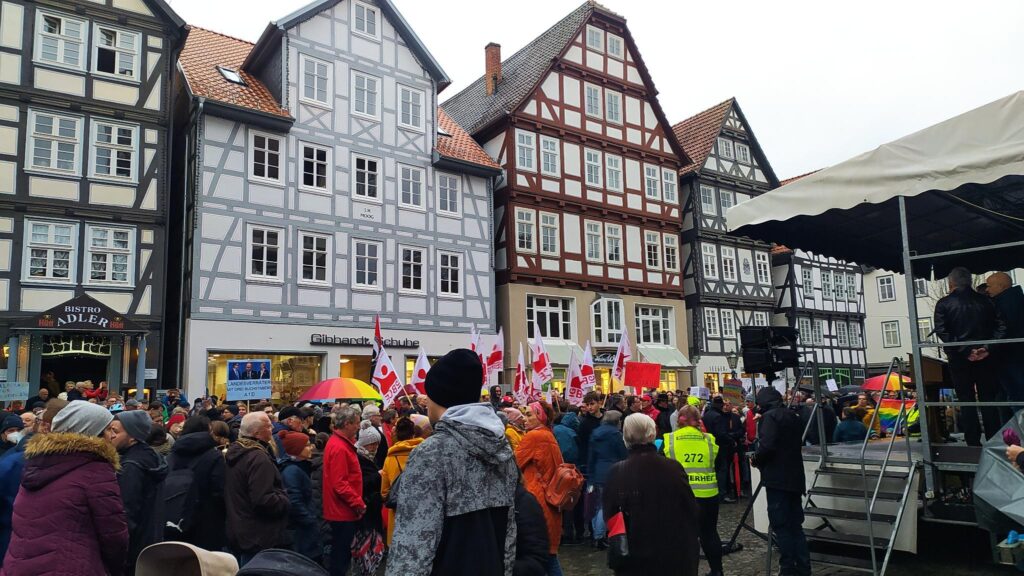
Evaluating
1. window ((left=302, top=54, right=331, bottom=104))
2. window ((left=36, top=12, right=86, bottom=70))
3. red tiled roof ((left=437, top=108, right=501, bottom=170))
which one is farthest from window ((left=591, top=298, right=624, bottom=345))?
window ((left=36, top=12, right=86, bottom=70))

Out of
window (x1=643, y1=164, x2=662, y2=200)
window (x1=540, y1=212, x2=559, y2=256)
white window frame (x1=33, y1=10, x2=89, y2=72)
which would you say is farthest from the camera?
window (x1=643, y1=164, x2=662, y2=200)

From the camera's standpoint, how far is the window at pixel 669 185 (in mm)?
32219

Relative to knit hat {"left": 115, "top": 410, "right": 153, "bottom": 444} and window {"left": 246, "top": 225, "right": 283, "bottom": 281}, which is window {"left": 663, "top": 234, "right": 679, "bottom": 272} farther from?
knit hat {"left": 115, "top": 410, "right": 153, "bottom": 444}

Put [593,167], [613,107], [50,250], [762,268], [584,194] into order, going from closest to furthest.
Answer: [50,250] < [584,194] < [593,167] < [613,107] < [762,268]

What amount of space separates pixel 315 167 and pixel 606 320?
12.5 metres

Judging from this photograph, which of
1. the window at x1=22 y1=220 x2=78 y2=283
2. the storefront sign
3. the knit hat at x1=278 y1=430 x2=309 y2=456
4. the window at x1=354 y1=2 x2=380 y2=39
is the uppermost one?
the window at x1=354 y1=2 x2=380 y2=39


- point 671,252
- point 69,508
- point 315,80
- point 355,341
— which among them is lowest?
point 69,508

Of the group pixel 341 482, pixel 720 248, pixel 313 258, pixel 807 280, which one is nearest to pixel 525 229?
pixel 313 258

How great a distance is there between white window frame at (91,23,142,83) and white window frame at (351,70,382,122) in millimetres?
6245

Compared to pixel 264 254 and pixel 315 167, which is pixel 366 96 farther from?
pixel 264 254

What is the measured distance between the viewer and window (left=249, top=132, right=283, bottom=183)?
853 inches

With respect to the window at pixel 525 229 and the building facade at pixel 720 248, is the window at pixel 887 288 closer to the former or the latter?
the building facade at pixel 720 248

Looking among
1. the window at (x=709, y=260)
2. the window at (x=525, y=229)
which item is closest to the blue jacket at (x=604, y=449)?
the window at (x=525, y=229)

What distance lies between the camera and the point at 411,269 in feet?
80.4
